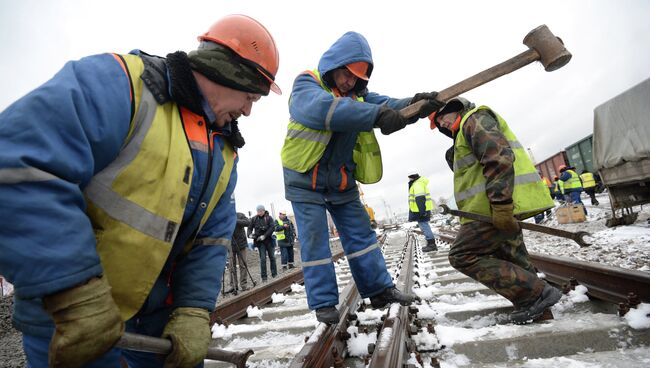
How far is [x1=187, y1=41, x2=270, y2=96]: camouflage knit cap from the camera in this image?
1.39 meters

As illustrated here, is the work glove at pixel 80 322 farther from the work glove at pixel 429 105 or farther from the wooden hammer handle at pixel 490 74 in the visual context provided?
the wooden hammer handle at pixel 490 74

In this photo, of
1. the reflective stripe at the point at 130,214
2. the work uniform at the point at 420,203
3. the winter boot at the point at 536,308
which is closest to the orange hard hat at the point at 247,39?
the reflective stripe at the point at 130,214

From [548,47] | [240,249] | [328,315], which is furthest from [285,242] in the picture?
[548,47]

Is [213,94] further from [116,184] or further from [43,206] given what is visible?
[43,206]

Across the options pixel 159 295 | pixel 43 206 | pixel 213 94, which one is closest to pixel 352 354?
pixel 159 295

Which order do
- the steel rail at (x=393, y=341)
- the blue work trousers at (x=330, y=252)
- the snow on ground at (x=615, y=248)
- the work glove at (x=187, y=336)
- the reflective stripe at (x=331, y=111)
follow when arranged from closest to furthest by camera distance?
the work glove at (x=187, y=336) → the steel rail at (x=393, y=341) → the reflective stripe at (x=331, y=111) → the blue work trousers at (x=330, y=252) → the snow on ground at (x=615, y=248)

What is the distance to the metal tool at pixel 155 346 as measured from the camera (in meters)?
1.04

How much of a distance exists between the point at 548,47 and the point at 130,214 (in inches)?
123

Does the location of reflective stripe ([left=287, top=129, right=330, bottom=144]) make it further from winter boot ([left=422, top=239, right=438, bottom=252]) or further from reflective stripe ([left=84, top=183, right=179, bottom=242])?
winter boot ([left=422, top=239, right=438, bottom=252])

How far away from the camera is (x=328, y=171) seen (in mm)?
2770

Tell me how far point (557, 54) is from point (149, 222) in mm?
3050

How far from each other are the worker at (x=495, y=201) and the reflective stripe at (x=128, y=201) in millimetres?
2207

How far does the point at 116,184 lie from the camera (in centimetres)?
110

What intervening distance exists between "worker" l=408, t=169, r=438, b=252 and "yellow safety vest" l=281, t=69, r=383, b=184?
5.47 m
